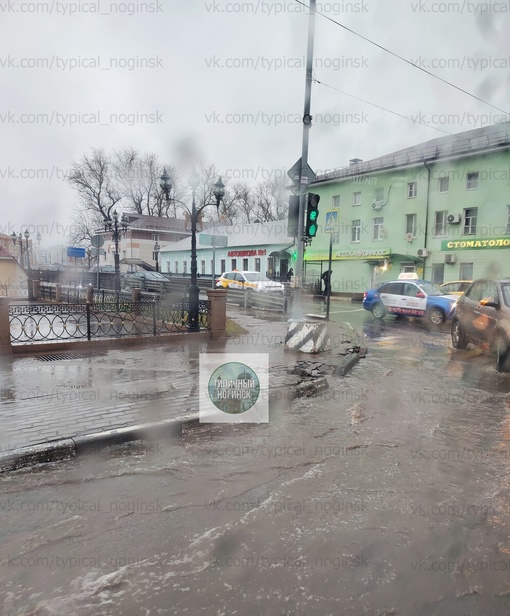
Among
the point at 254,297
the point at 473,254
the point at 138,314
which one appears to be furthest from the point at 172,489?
the point at 473,254

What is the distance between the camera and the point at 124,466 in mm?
3803

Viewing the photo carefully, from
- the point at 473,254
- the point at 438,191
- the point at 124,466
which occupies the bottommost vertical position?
the point at 124,466

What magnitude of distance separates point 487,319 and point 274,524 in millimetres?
6904

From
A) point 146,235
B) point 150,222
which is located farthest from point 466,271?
point 146,235

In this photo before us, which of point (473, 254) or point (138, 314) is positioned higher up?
point (473, 254)

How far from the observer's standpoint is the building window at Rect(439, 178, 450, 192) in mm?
26312

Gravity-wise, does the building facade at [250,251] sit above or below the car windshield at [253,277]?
above

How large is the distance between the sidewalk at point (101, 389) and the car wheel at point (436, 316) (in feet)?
24.3

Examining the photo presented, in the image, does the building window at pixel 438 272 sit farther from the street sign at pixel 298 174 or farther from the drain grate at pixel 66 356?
the drain grate at pixel 66 356

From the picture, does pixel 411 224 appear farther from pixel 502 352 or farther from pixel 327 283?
pixel 502 352

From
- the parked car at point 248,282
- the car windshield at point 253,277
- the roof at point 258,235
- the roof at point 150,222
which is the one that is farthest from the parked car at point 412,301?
the roof at point 150,222

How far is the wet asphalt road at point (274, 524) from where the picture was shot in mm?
2254

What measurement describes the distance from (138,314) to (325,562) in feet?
33.2

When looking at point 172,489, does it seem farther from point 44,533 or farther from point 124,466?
point 44,533
